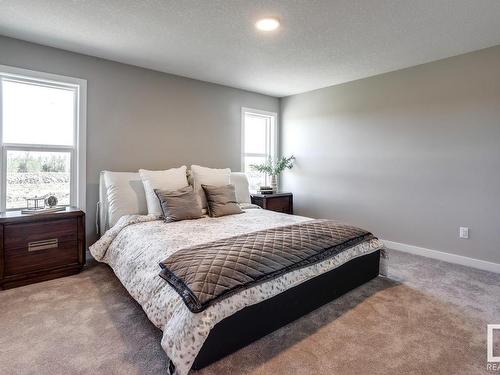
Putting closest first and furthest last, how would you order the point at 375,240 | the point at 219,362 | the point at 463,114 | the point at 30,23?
the point at 219,362
the point at 30,23
the point at 375,240
the point at 463,114

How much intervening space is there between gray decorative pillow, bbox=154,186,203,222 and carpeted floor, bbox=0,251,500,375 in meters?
0.83

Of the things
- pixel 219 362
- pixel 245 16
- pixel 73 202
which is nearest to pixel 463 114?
pixel 245 16

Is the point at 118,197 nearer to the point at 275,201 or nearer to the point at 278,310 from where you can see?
the point at 278,310

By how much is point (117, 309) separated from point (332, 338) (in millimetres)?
1624

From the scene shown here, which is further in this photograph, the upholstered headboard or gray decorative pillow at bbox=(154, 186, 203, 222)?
the upholstered headboard

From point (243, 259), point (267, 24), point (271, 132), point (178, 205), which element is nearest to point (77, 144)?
point (178, 205)

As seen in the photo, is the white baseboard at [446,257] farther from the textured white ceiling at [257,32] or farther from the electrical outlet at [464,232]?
the textured white ceiling at [257,32]

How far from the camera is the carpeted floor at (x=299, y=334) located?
162 centimetres

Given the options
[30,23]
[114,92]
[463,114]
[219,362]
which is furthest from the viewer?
[114,92]

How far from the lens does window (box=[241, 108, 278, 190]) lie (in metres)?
4.92

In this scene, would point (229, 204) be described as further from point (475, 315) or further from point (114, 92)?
point (475, 315)

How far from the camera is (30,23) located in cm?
257

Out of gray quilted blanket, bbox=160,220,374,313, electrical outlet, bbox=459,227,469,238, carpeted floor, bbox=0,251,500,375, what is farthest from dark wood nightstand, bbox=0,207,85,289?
electrical outlet, bbox=459,227,469,238

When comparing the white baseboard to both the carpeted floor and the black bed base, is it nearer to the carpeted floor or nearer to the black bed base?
the carpeted floor
